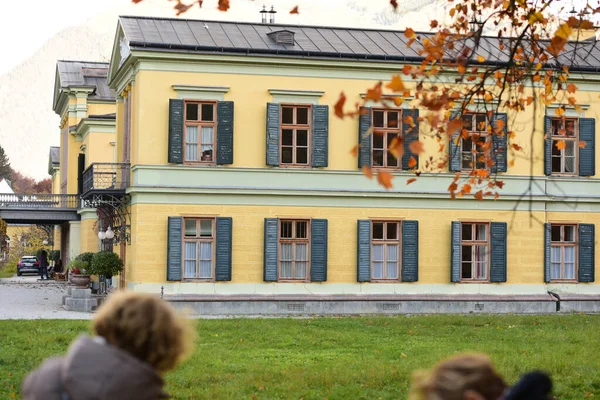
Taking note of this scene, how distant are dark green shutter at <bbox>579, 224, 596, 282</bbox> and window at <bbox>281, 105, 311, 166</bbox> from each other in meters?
7.51

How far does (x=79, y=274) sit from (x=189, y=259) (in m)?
4.11

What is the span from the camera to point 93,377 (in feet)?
11.9

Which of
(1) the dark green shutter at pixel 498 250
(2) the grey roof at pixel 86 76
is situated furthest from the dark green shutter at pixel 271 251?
(2) the grey roof at pixel 86 76

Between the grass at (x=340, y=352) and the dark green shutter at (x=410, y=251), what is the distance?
3.20 m

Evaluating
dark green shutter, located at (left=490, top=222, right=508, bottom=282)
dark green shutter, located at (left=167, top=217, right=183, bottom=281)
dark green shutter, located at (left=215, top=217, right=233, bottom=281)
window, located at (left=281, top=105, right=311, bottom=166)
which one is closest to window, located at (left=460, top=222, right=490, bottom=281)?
dark green shutter, located at (left=490, top=222, right=508, bottom=282)

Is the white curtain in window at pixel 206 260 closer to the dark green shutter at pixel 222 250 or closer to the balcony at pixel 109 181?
the dark green shutter at pixel 222 250

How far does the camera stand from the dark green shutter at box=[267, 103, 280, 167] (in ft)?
82.4

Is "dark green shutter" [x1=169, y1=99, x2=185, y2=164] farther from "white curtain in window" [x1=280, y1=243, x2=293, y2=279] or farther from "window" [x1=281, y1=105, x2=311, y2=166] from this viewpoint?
"white curtain in window" [x1=280, y1=243, x2=293, y2=279]

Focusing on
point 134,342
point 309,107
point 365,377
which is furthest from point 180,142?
point 134,342

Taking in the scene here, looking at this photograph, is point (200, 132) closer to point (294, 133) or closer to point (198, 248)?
point (294, 133)

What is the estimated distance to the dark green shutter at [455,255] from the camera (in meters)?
26.1

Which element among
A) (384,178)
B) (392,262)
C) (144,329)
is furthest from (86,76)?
(144,329)

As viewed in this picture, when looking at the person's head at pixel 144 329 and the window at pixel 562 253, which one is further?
the window at pixel 562 253

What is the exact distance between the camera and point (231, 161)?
25.0 metres
